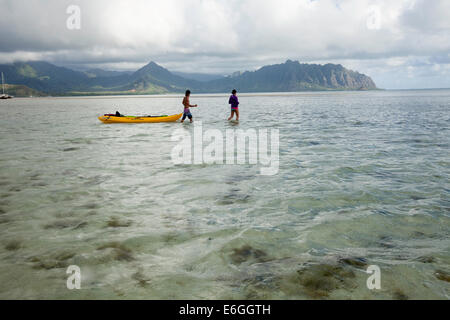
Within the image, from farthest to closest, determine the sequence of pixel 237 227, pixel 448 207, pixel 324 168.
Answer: pixel 324 168
pixel 448 207
pixel 237 227

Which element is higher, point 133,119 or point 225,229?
point 133,119

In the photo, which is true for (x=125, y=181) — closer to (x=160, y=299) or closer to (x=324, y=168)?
(x=160, y=299)

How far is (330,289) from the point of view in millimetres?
4164

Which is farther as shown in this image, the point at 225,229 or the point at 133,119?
the point at 133,119

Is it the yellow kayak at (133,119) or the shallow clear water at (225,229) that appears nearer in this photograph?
the shallow clear water at (225,229)

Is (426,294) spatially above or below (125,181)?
below

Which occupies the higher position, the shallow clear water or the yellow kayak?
the yellow kayak

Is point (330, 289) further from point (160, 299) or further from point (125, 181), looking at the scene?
point (125, 181)

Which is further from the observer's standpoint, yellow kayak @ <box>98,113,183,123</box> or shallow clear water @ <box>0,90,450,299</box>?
yellow kayak @ <box>98,113,183,123</box>

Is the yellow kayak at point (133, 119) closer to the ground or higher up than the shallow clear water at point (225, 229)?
higher up
